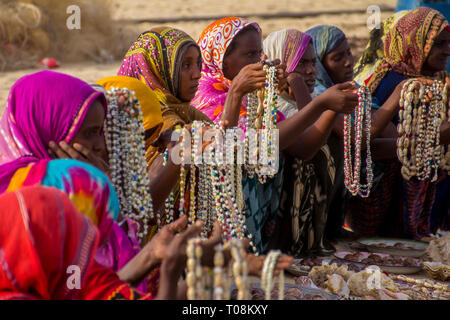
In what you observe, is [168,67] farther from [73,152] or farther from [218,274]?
[218,274]

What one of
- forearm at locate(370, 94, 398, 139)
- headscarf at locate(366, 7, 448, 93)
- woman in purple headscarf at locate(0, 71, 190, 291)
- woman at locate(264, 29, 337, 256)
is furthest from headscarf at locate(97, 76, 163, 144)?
headscarf at locate(366, 7, 448, 93)

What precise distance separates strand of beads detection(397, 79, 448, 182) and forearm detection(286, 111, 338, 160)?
104 cm

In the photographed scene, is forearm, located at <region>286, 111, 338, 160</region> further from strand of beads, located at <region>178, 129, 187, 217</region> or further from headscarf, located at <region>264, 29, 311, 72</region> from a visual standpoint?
strand of beads, located at <region>178, 129, 187, 217</region>

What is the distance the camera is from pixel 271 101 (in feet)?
12.5

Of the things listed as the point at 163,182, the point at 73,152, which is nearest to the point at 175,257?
the point at 73,152

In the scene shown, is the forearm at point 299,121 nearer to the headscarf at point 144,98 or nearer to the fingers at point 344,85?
the fingers at point 344,85

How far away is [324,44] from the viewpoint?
18.8 feet

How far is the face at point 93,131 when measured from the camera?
2.67 meters

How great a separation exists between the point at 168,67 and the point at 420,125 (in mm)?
2411

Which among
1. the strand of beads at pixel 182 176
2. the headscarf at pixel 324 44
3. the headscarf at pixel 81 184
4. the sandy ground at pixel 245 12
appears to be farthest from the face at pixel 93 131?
the sandy ground at pixel 245 12

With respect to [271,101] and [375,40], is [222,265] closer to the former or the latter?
[271,101]

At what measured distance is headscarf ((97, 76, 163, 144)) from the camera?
349 centimetres

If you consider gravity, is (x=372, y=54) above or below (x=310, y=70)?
above

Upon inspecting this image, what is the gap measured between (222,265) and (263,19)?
15002 mm
